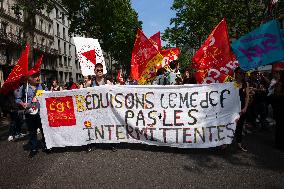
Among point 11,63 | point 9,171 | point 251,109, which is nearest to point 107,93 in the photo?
point 9,171

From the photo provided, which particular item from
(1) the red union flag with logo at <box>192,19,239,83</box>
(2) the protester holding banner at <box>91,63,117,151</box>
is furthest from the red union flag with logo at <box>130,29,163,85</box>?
(2) the protester holding banner at <box>91,63,117,151</box>

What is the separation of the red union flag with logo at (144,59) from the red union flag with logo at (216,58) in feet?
7.80

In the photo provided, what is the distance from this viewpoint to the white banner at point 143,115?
24.5 ft

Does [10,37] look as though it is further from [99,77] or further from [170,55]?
[99,77]

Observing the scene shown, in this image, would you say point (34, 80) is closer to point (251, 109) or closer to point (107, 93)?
point (107, 93)

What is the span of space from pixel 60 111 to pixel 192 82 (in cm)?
379

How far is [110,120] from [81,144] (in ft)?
2.72

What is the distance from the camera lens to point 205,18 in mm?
36250

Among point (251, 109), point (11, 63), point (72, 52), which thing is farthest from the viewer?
point (72, 52)

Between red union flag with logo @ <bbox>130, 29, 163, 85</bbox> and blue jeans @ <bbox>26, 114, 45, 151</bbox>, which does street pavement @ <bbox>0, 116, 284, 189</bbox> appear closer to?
blue jeans @ <bbox>26, 114, 45, 151</bbox>

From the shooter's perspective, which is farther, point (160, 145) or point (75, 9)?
point (75, 9)

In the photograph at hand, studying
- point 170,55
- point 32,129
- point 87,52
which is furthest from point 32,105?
point 170,55

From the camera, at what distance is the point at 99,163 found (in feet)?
22.1

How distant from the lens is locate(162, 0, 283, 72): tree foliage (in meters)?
28.8
